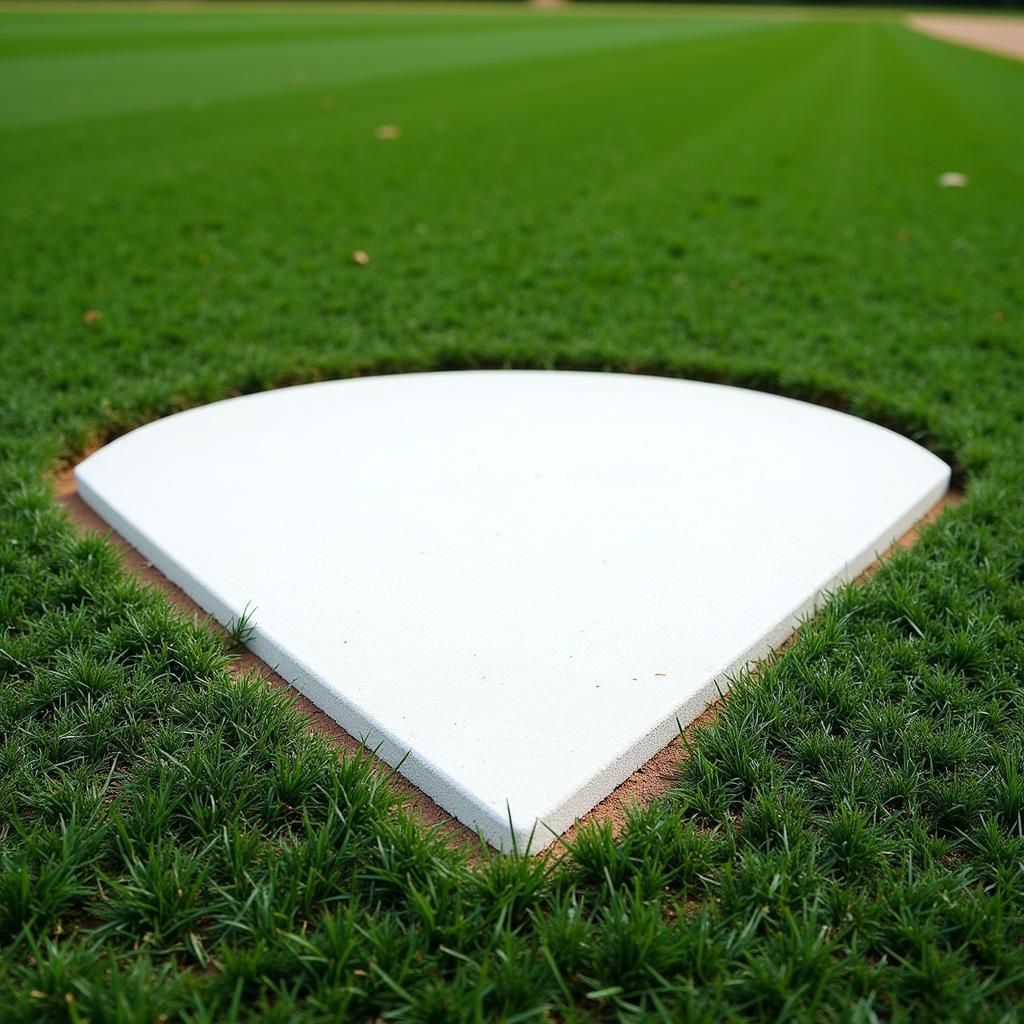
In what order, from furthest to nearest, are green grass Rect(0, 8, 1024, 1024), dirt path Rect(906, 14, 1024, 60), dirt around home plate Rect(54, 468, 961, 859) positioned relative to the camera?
dirt path Rect(906, 14, 1024, 60)
dirt around home plate Rect(54, 468, 961, 859)
green grass Rect(0, 8, 1024, 1024)

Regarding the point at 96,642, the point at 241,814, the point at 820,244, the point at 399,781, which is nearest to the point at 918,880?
the point at 399,781

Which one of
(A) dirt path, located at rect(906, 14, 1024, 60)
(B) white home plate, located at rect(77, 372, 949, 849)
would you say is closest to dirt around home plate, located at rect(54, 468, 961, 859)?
(B) white home plate, located at rect(77, 372, 949, 849)

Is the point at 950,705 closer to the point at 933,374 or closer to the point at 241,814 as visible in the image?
the point at 241,814

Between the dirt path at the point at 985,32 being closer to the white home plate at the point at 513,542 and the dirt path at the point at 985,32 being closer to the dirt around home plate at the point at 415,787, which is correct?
the white home plate at the point at 513,542

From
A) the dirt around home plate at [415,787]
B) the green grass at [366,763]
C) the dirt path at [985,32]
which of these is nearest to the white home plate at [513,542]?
the dirt around home plate at [415,787]

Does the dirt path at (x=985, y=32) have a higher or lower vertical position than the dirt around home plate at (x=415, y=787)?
lower

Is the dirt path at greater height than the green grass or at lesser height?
lesser

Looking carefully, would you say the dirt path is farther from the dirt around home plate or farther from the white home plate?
the dirt around home plate
